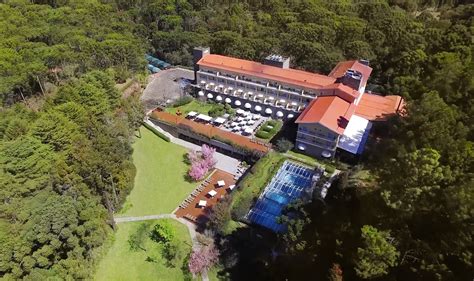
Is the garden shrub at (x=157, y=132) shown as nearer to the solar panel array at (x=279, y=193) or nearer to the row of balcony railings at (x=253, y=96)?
the row of balcony railings at (x=253, y=96)

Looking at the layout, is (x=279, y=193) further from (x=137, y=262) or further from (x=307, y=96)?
(x=137, y=262)

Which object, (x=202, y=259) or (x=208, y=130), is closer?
(x=202, y=259)

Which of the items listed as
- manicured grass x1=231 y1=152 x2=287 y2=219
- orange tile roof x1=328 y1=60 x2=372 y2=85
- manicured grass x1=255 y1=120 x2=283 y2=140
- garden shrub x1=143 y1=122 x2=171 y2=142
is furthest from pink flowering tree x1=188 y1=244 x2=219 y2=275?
orange tile roof x1=328 y1=60 x2=372 y2=85

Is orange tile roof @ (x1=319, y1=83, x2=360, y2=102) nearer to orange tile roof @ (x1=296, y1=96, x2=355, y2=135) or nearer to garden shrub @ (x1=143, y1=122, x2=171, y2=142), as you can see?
orange tile roof @ (x1=296, y1=96, x2=355, y2=135)

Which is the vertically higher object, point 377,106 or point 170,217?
point 377,106

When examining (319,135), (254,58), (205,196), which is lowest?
(205,196)

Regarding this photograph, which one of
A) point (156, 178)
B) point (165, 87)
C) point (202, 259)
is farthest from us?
point (165, 87)

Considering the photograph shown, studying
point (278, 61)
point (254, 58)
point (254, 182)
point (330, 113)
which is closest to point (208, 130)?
point (254, 182)
